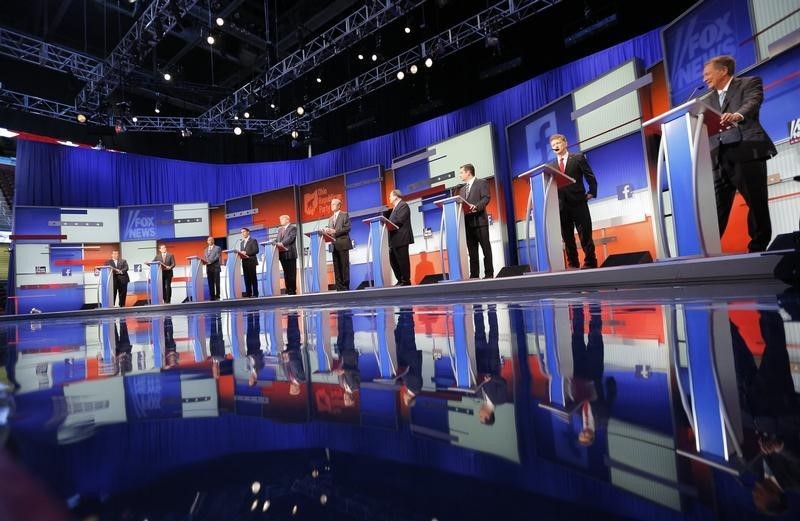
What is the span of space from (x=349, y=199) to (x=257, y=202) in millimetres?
2898

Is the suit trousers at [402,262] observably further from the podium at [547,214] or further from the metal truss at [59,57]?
the metal truss at [59,57]

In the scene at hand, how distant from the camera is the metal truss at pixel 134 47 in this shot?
6.75 metres

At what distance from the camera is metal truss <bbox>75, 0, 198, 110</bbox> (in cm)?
675

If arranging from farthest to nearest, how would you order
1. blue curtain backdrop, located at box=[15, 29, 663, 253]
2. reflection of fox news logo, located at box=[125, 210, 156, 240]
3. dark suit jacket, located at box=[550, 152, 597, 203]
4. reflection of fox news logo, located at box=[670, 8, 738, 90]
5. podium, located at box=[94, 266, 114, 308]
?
reflection of fox news logo, located at box=[125, 210, 156, 240] < podium, located at box=[94, 266, 114, 308] < blue curtain backdrop, located at box=[15, 29, 663, 253] < reflection of fox news logo, located at box=[670, 8, 738, 90] < dark suit jacket, located at box=[550, 152, 597, 203]

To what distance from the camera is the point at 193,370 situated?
83cm

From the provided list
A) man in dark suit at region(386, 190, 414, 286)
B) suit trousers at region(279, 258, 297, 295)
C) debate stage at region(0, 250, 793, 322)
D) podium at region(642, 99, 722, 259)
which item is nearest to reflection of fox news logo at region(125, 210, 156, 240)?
suit trousers at region(279, 258, 297, 295)

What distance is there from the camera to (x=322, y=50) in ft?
25.6

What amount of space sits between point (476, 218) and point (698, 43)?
300 cm

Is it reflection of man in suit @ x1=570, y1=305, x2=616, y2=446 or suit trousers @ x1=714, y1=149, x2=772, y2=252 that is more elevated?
suit trousers @ x1=714, y1=149, x2=772, y2=252

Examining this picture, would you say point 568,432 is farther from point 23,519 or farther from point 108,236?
point 108,236

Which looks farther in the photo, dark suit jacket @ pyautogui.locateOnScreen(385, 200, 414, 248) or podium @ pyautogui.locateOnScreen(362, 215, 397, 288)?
podium @ pyautogui.locateOnScreen(362, 215, 397, 288)

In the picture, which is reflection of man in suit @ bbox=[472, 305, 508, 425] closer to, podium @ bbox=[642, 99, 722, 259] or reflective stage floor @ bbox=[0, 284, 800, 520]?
reflective stage floor @ bbox=[0, 284, 800, 520]

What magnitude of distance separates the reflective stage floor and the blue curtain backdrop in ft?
24.1

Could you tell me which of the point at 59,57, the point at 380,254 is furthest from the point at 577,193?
the point at 59,57
